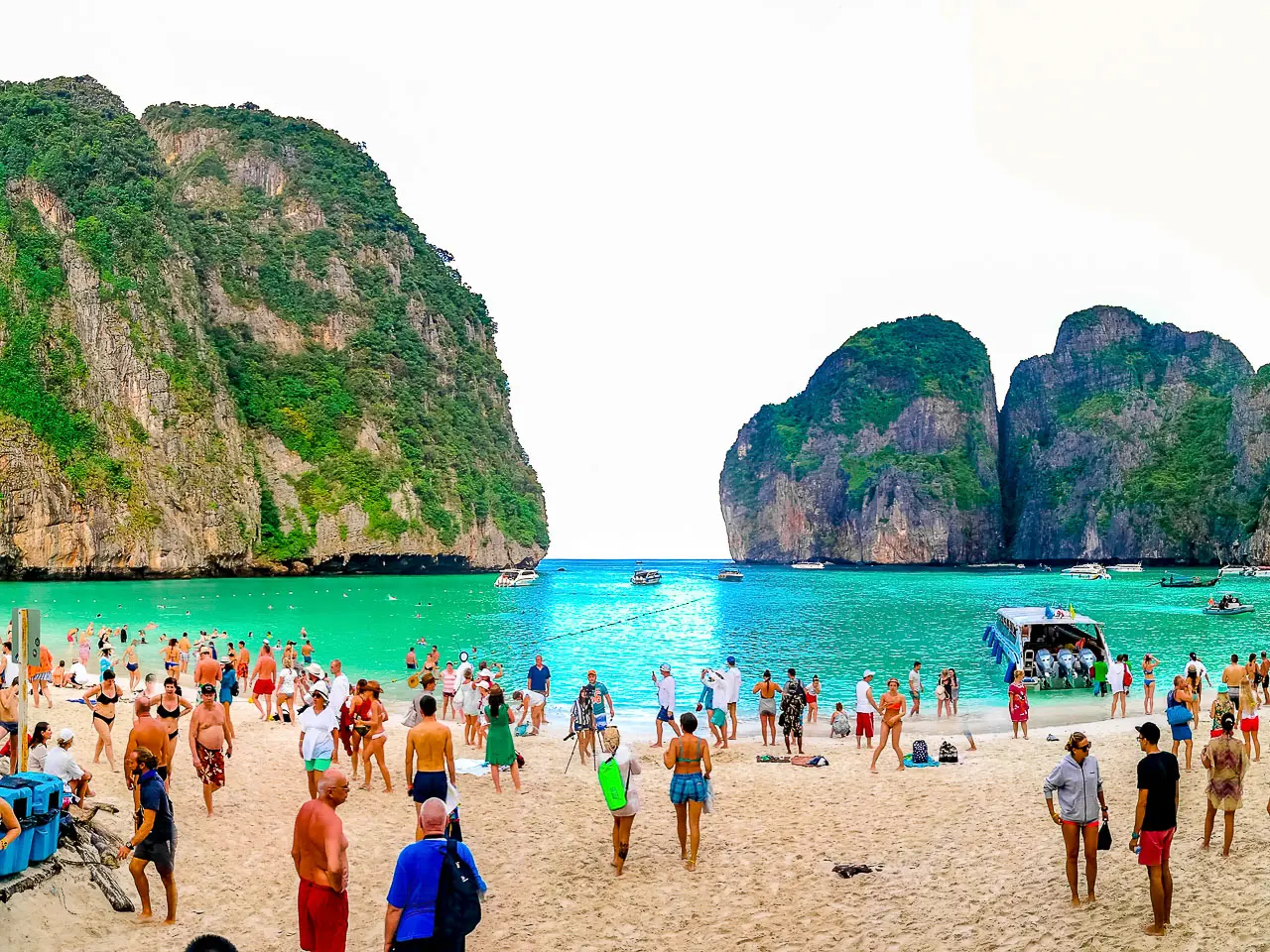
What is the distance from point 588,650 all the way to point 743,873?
98.5 ft

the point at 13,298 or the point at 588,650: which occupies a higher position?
the point at 13,298

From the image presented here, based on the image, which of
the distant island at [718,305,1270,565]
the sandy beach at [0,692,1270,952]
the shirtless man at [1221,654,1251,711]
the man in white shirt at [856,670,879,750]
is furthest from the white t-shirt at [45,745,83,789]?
the distant island at [718,305,1270,565]

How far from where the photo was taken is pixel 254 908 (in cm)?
915

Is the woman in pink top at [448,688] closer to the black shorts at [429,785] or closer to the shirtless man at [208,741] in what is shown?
the shirtless man at [208,741]

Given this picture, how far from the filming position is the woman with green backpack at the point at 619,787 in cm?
988

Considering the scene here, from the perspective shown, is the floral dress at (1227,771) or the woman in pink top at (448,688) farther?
the woman in pink top at (448,688)

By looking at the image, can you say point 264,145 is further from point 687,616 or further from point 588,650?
point 588,650

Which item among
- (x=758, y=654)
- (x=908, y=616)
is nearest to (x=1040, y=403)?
(x=908, y=616)

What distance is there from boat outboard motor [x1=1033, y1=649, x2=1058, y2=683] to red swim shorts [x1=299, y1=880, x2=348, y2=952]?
86.6 feet

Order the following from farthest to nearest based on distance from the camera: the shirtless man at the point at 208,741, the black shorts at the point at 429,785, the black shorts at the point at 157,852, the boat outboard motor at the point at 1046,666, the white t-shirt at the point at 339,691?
the boat outboard motor at the point at 1046,666
the white t-shirt at the point at 339,691
the shirtless man at the point at 208,741
the black shorts at the point at 429,785
the black shorts at the point at 157,852

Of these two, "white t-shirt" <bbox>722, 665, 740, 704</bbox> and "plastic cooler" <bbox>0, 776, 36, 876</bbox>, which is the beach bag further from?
"plastic cooler" <bbox>0, 776, 36, 876</bbox>

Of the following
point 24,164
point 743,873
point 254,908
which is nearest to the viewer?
point 254,908

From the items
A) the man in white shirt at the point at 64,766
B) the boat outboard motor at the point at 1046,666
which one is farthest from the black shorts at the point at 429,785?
the boat outboard motor at the point at 1046,666

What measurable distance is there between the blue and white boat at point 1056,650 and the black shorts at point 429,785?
2203cm
